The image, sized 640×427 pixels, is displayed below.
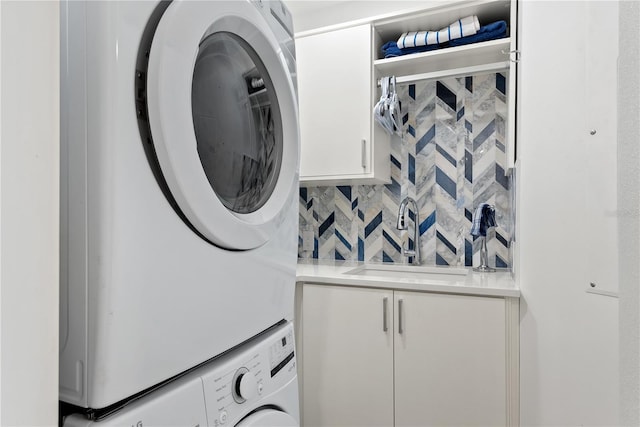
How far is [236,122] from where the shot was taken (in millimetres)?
832

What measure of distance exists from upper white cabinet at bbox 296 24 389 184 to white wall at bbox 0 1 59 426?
1702 mm

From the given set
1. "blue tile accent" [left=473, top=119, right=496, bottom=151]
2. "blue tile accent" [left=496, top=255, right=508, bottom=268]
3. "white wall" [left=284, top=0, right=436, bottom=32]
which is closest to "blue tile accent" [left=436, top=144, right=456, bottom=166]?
"blue tile accent" [left=473, top=119, right=496, bottom=151]

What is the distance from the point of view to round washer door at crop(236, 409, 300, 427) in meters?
0.79

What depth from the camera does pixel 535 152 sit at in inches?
52.5

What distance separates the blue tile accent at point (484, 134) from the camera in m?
2.06

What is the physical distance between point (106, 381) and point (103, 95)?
1.32 ft

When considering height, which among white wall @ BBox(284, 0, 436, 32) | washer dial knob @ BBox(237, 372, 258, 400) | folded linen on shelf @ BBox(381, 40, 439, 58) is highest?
white wall @ BBox(284, 0, 436, 32)

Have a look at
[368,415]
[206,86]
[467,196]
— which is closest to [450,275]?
[467,196]

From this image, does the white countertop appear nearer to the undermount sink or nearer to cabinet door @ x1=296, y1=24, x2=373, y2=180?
the undermount sink

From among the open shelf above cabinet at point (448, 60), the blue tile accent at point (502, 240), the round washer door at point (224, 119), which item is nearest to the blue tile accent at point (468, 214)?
the blue tile accent at point (502, 240)

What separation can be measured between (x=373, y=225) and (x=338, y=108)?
74cm

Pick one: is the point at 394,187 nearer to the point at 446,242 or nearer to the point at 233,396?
the point at 446,242

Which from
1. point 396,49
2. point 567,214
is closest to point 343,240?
point 396,49

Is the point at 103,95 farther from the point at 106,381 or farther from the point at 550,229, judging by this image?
the point at 550,229
